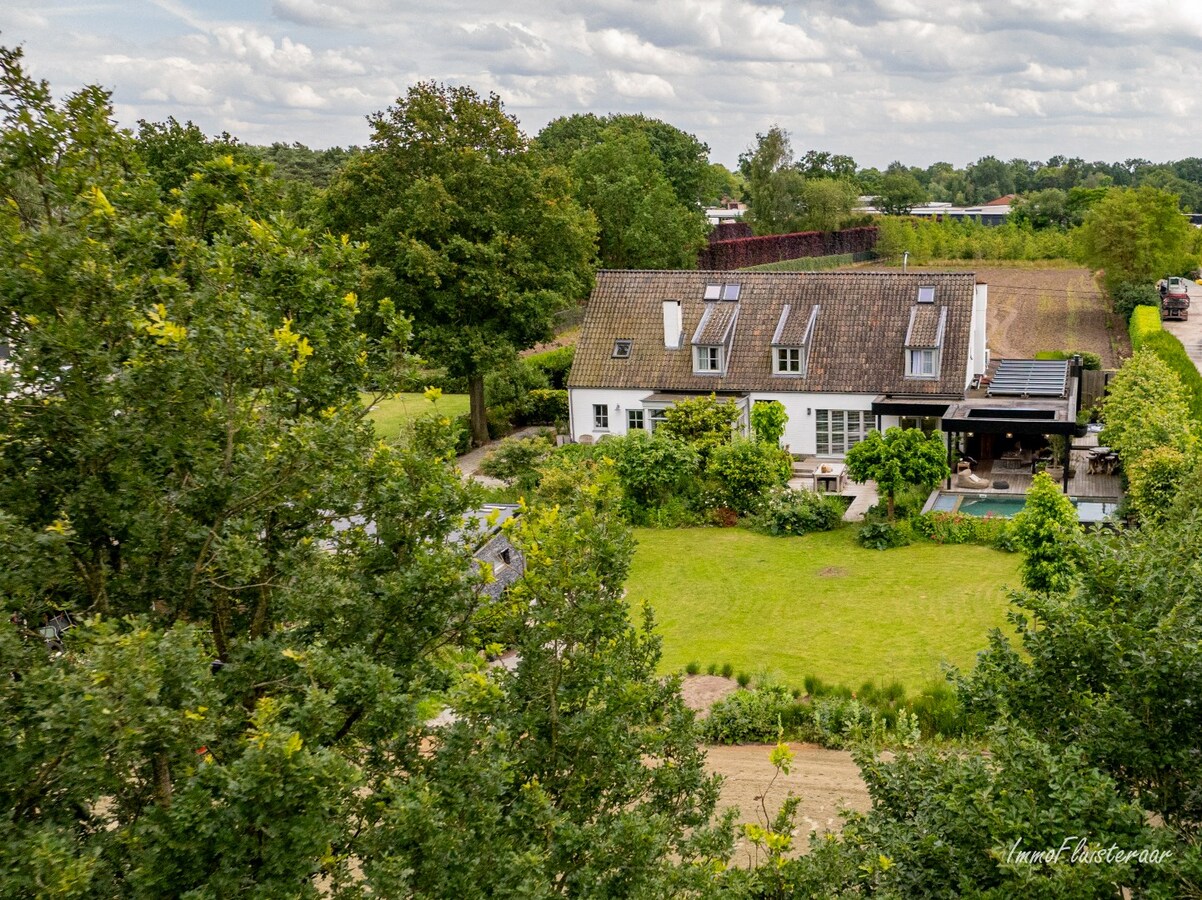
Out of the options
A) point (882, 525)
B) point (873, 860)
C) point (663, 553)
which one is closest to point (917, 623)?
point (882, 525)

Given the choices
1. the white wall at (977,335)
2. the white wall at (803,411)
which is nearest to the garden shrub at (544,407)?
the white wall at (803,411)

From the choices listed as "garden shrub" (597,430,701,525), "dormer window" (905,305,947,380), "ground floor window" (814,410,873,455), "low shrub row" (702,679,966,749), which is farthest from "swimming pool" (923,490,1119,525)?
"low shrub row" (702,679,966,749)

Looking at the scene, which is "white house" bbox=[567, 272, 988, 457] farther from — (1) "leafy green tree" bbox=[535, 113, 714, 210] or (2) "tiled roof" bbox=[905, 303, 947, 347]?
(1) "leafy green tree" bbox=[535, 113, 714, 210]

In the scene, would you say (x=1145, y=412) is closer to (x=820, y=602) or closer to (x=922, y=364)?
(x=922, y=364)

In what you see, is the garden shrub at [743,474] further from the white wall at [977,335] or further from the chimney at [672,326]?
the white wall at [977,335]

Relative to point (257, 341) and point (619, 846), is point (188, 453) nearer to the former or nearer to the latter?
point (257, 341)
